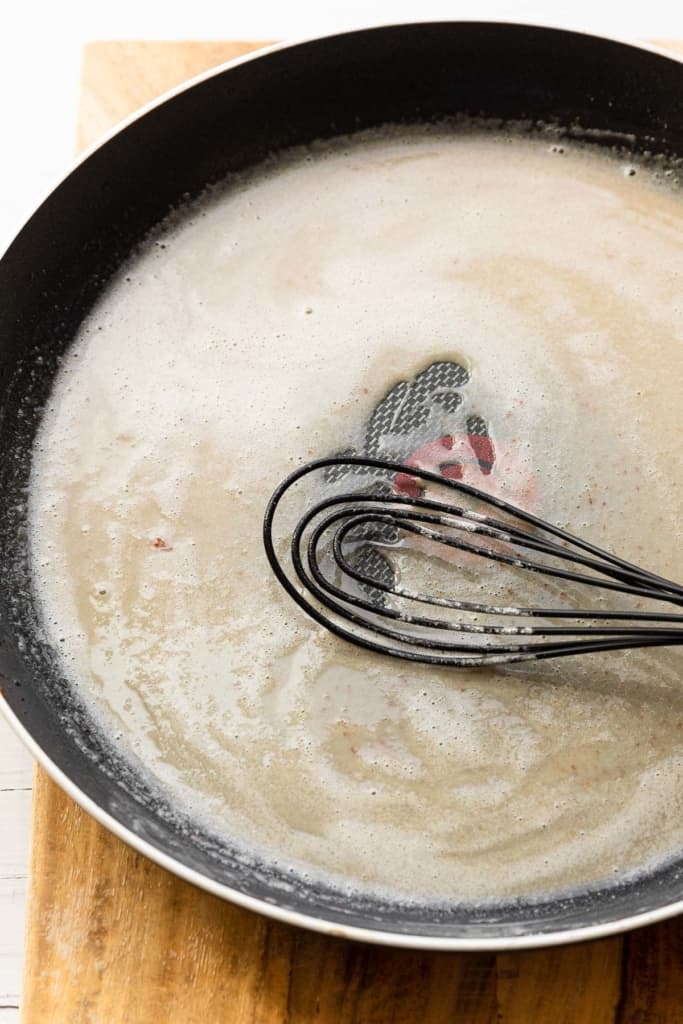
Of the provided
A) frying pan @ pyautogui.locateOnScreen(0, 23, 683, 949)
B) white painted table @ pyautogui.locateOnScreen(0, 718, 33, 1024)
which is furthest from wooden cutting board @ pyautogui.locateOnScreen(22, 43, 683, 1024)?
white painted table @ pyautogui.locateOnScreen(0, 718, 33, 1024)

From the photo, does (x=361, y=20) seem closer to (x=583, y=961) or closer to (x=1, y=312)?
(x=1, y=312)

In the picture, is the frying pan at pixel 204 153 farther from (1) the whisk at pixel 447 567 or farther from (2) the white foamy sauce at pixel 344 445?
(1) the whisk at pixel 447 567

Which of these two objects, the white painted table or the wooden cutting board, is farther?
the white painted table

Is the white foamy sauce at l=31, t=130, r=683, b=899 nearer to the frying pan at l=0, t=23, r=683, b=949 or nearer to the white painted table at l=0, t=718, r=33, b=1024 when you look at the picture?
the frying pan at l=0, t=23, r=683, b=949

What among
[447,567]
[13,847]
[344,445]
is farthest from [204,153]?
[13,847]

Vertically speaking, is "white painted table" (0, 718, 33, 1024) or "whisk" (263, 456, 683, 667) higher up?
"whisk" (263, 456, 683, 667)

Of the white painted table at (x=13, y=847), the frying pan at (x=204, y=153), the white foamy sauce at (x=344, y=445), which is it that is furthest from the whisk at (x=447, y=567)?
the white painted table at (x=13, y=847)
